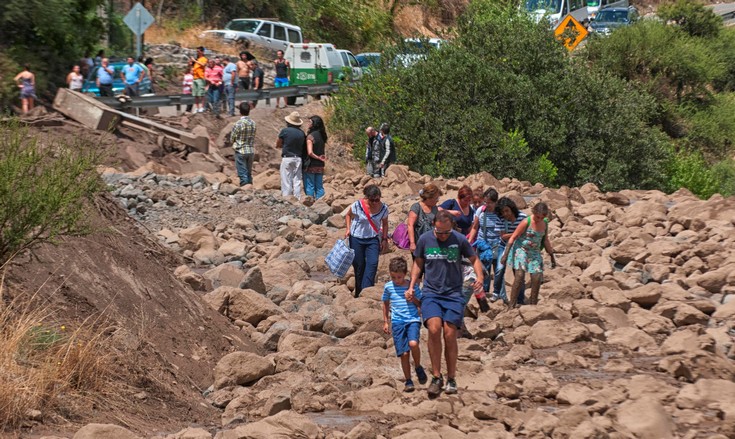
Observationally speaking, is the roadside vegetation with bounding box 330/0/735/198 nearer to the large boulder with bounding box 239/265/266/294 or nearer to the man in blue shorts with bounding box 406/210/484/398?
the large boulder with bounding box 239/265/266/294

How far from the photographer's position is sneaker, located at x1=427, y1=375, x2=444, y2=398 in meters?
9.52

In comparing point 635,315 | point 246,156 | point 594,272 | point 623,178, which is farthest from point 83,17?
point 635,315

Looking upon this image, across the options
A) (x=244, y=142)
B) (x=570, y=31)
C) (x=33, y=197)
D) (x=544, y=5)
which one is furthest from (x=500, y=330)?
(x=544, y=5)

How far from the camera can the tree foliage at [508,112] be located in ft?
92.8

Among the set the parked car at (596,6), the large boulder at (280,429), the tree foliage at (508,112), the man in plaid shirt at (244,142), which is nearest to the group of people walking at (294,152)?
the man in plaid shirt at (244,142)

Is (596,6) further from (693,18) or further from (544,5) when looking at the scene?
(544,5)

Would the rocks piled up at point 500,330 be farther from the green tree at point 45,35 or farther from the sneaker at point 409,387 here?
the green tree at point 45,35

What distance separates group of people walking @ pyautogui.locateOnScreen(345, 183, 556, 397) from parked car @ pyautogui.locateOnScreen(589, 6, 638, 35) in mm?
34381

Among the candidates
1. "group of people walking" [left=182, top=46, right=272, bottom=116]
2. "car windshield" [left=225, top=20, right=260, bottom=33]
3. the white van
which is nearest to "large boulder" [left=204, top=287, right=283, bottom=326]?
"group of people walking" [left=182, top=46, right=272, bottom=116]

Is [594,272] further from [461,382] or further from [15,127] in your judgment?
[15,127]

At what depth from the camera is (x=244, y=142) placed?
20.4m

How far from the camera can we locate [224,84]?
95.9ft

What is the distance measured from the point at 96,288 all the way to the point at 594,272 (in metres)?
6.60

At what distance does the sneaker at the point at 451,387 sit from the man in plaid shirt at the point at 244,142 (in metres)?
10.7
